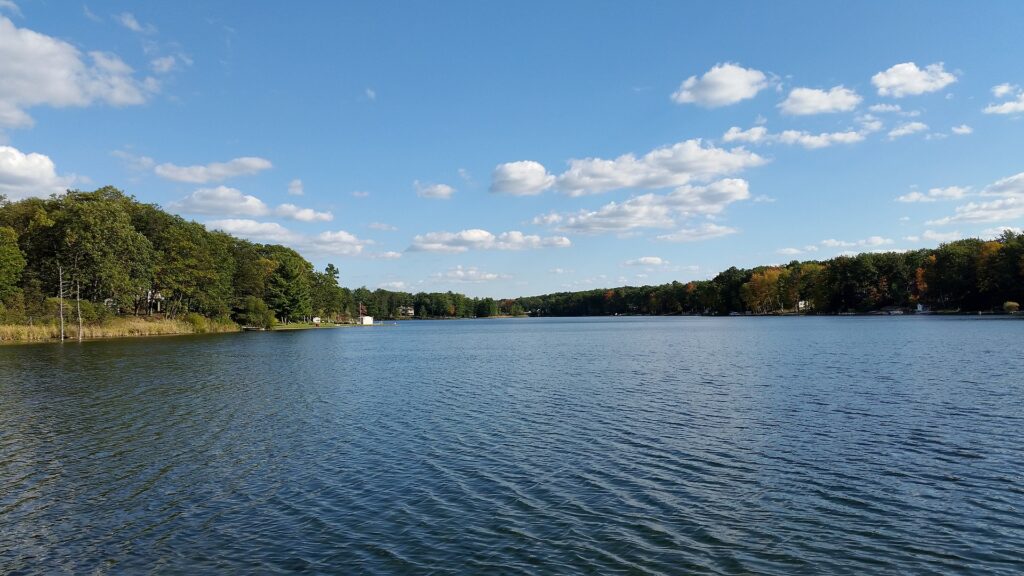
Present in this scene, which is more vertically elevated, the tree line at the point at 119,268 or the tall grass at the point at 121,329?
the tree line at the point at 119,268

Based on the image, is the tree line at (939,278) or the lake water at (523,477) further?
the tree line at (939,278)

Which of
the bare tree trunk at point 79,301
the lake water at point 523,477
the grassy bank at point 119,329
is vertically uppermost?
the bare tree trunk at point 79,301

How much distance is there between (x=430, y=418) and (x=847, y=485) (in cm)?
1645

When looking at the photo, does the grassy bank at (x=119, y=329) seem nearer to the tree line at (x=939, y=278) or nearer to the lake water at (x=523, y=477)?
the lake water at (x=523, y=477)

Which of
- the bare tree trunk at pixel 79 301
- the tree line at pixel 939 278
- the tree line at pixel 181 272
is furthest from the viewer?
the tree line at pixel 939 278

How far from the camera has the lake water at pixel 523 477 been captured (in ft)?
38.1

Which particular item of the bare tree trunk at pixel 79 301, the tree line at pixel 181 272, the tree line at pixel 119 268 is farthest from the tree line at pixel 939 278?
the bare tree trunk at pixel 79 301

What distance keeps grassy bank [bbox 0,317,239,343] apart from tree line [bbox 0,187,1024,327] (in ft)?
5.93

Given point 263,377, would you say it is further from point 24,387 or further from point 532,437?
point 532,437

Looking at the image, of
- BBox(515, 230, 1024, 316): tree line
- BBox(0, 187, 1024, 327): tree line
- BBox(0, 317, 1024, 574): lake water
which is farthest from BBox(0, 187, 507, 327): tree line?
BBox(515, 230, 1024, 316): tree line

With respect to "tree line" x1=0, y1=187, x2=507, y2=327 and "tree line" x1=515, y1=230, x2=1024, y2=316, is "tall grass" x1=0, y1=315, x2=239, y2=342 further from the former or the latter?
"tree line" x1=515, y1=230, x2=1024, y2=316

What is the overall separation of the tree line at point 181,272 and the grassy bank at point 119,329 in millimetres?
1806

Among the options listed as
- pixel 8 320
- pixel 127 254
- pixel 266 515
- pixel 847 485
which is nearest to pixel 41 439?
pixel 266 515

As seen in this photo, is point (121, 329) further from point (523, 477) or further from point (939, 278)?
point (939, 278)
